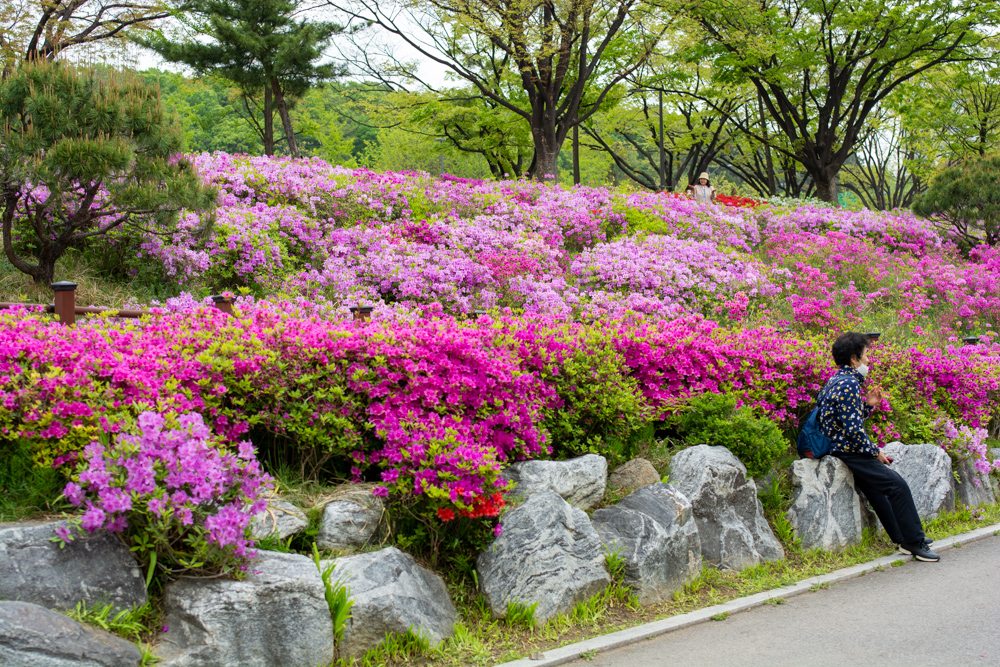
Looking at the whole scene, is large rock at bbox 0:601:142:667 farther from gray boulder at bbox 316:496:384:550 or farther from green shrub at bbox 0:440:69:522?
gray boulder at bbox 316:496:384:550

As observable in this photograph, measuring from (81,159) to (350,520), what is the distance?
4755 mm

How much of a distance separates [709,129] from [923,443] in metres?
26.5

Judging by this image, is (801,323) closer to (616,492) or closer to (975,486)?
(975,486)

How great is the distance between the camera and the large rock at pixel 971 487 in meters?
7.00

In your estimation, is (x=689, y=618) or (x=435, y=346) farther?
(x=435, y=346)

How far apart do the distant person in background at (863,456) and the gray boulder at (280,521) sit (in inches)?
165

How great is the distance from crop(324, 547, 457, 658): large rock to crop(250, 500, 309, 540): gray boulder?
13.1 inches

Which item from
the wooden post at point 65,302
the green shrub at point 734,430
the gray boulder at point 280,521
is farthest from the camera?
the green shrub at point 734,430

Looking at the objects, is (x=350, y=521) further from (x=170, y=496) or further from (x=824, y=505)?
(x=824, y=505)

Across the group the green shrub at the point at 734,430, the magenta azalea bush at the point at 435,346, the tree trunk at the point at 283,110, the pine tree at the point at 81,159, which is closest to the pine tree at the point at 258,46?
the tree trunk at the point at 283,110

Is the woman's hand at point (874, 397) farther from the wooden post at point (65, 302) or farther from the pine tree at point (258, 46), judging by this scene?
the pine tree at point (258, 46)

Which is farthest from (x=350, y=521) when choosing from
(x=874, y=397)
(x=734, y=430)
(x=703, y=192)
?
(x=703, y=192)

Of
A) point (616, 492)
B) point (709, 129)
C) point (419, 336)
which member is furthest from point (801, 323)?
point (709, 129)

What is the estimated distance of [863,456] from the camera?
5902 millimetres
